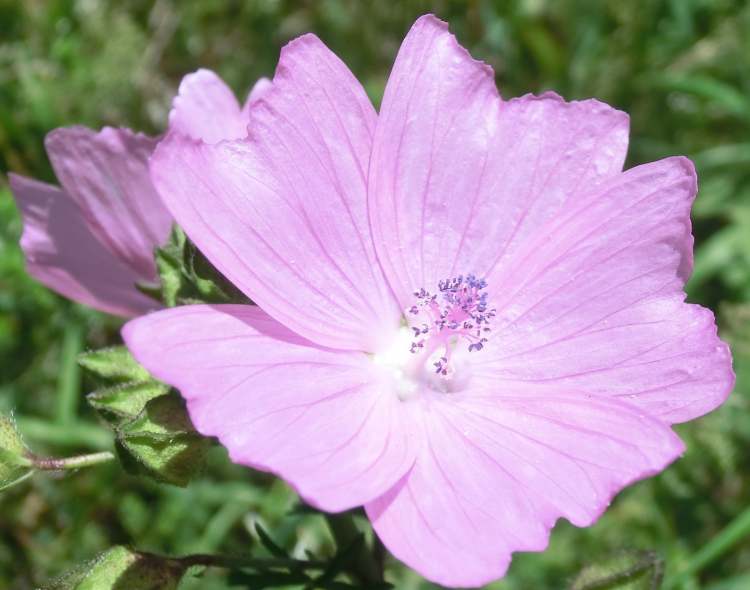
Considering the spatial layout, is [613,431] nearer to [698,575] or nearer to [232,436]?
[232,436]

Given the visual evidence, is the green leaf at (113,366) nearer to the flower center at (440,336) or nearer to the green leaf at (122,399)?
the green leaf at (122,399)

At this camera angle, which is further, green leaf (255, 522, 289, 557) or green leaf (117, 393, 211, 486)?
green leaf (255, 522, 289, 557)

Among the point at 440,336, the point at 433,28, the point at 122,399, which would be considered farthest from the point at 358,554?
the point at 433,28

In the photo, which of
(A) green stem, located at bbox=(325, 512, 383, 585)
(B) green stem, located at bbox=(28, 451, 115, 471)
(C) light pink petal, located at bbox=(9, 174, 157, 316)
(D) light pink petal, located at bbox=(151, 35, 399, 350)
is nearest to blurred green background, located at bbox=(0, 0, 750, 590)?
(A) green stem, located at bbox=(325, 512, 383, 585)

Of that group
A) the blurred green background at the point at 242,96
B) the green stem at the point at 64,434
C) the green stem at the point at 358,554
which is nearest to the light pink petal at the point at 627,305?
the green stem at the point at 358,554

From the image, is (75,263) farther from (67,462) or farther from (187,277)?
(67,462)

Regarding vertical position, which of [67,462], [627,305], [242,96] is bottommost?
[67,462]

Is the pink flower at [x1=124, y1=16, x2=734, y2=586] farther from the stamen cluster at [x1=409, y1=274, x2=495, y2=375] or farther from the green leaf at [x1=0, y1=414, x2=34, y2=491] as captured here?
the green leaf at [x1=0, y1=414, x2=34, y2=491]
